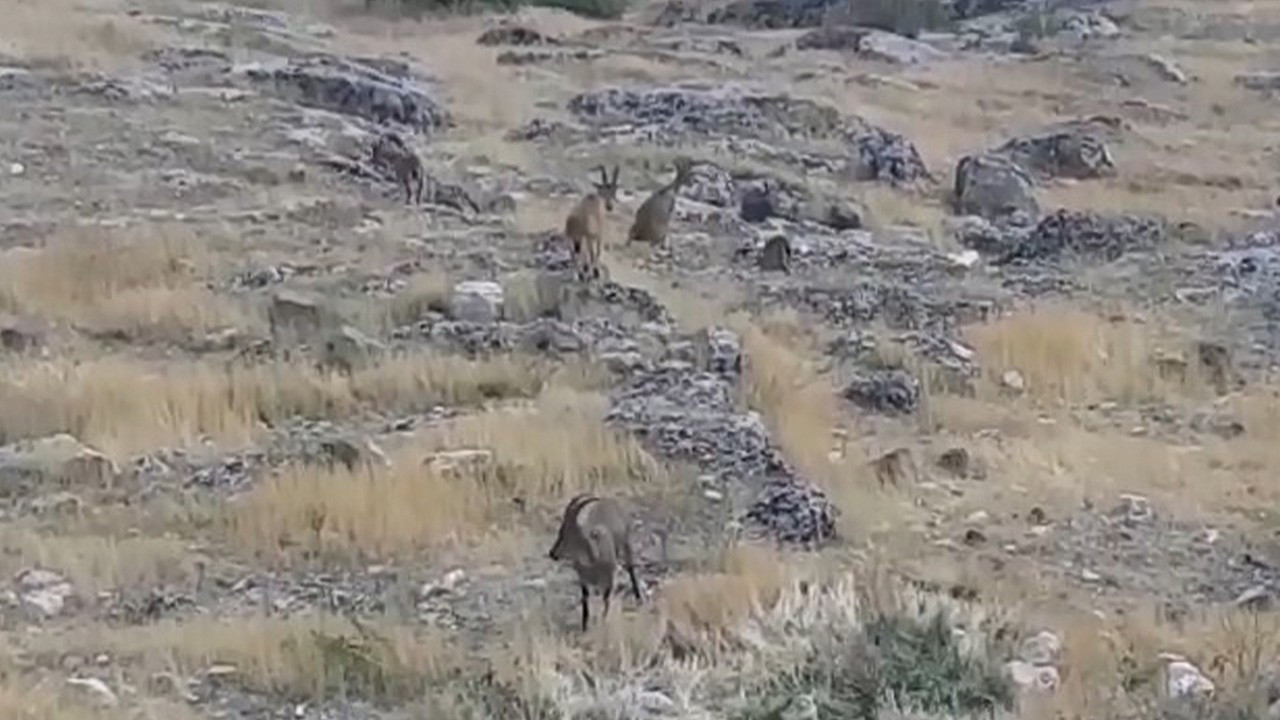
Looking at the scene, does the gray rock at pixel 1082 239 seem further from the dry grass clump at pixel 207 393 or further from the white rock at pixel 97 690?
the white rock at pixel 97 690

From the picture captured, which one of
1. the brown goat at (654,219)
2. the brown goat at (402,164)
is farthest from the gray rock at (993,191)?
the brown goat at (402,164)

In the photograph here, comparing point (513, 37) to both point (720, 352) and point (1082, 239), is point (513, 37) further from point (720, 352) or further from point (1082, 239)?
point (720, 352)

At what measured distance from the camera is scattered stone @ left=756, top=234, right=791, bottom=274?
56.6 ft

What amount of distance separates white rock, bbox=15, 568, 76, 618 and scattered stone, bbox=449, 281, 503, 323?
18.7 ft

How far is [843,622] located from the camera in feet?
24.7

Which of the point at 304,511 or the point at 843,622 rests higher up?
the point at 843,622

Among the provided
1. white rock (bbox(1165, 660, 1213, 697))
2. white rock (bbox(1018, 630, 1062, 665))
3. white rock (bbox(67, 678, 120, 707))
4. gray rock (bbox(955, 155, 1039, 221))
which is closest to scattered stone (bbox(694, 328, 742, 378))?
white rock (bbox(1018, 630, 1062, 665))

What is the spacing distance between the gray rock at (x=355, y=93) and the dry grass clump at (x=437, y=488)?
43.7ft

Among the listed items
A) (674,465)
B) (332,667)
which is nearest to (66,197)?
(674,465)

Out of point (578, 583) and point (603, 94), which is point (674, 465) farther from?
point (603, 94)

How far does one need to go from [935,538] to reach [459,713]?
3.56 meters

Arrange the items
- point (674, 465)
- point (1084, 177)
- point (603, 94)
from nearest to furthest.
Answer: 1. point (674, 465)
2. point (1084, 177)
3. point (603, 94)

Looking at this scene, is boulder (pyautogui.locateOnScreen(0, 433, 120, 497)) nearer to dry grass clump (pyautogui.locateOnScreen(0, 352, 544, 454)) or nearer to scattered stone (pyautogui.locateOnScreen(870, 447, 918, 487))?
dry grass clump (pyautogui.locateOnScreen(0, 352, 544, 454))

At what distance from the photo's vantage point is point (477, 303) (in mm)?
14656
